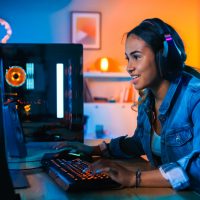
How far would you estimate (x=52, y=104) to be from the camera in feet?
5.12

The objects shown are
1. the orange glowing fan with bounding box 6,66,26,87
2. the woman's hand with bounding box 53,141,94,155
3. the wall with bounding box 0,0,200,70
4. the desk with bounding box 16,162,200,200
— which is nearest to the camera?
the desk with bounding box 16,162,200,200

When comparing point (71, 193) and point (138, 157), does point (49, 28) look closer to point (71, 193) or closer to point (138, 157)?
point (138, 157)

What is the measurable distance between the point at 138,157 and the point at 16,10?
3.07 meters

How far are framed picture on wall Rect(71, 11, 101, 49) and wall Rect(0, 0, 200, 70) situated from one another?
0.19 feet

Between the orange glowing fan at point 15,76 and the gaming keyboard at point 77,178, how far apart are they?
522mm

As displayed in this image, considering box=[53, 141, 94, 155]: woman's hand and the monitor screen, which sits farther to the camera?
the monitor screen

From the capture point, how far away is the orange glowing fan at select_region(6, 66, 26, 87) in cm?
155

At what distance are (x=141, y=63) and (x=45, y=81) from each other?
46 cm

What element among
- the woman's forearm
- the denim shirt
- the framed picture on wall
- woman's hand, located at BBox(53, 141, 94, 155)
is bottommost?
woman's hand, located at BBox(53, 141, 94, 155)

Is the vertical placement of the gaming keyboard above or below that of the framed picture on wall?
below

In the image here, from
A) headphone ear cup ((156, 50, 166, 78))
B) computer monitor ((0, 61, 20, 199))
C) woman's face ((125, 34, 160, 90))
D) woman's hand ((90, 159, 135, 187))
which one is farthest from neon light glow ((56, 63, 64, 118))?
computer monitor ((0, 61, 20, 199))

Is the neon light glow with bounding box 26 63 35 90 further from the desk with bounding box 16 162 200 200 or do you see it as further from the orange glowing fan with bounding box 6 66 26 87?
the desk with bounding box 16 162 200 200

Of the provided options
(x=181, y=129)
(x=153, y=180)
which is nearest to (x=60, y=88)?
(x=181, y=129)

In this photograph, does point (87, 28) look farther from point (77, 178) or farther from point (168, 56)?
point (77, 178)
